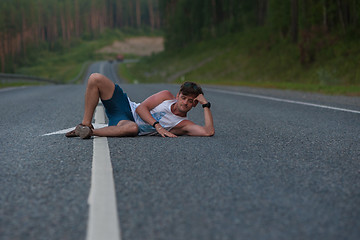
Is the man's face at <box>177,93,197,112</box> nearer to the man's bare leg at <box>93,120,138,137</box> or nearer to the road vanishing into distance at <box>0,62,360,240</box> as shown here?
the road vanishing into distance at <box>0,62,360,240</box>

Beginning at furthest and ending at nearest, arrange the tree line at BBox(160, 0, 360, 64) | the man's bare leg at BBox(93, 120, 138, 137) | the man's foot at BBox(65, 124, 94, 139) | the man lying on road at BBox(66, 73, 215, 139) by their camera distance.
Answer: the tree line at BBox(160, 0, 360, 64)
the man's bare leg at BBox(93, 120, 138, 137)
the man lying on road at BBox(66, 73, 215, 139)
the man's foot at BBox(65, 124, 94, 139)

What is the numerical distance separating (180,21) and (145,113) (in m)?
69.6

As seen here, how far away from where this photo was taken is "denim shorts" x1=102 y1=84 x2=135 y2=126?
6.00m

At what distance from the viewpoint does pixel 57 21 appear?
120 metres

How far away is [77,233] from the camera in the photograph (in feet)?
7.75

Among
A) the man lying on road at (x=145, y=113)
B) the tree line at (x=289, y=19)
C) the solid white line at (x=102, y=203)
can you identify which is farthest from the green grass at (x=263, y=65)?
the solid white line at (x=102, y=203)

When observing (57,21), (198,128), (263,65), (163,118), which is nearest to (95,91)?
(163,118)

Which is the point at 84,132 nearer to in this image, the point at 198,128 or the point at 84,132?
the point at 84,132

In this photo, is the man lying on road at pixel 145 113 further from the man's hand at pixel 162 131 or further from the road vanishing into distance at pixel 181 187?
the road vanishing into distance at pixel 181 187

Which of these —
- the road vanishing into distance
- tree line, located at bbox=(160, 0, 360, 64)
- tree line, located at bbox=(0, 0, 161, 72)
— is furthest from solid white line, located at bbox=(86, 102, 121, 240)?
tree line, located at bbox=(0, 0, 161, 72)

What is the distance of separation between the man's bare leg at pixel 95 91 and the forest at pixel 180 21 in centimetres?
2689

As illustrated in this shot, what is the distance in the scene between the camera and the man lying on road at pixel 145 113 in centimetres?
560

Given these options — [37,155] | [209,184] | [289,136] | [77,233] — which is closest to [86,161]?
[37,155]

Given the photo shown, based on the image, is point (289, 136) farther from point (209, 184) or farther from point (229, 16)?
point (229, 16)
